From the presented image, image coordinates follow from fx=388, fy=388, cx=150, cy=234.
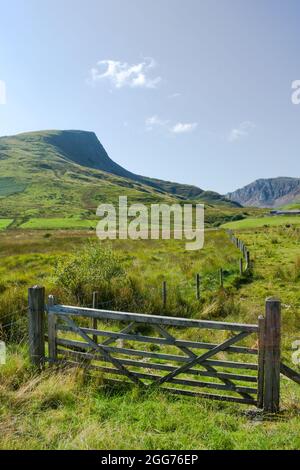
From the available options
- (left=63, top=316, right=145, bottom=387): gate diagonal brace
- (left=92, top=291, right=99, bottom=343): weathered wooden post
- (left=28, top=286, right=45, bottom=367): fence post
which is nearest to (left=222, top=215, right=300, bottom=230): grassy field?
(left=92, top=291, right=99, bottom=343): weathered wooden post

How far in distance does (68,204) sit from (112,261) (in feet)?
406

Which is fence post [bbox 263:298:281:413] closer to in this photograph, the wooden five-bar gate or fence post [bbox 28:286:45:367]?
the wooden five-bar gate

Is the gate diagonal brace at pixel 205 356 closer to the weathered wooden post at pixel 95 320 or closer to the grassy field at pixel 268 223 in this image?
the weathered wooden post at pixel 95 320

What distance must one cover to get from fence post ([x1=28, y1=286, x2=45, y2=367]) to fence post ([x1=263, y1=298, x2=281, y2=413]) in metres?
4.25

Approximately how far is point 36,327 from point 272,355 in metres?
4.44

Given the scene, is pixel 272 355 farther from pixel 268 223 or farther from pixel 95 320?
pixel 268 223

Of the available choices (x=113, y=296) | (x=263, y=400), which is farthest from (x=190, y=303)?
(x=263, y=400)

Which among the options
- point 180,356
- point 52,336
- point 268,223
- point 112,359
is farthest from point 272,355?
point 268,223

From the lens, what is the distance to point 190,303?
14.0 metres

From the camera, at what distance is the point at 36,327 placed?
765 cm

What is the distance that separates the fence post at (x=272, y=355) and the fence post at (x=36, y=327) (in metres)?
4.25

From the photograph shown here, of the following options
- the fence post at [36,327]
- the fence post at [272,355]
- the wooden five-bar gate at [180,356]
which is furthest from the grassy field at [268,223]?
the fence post at [36,327]
